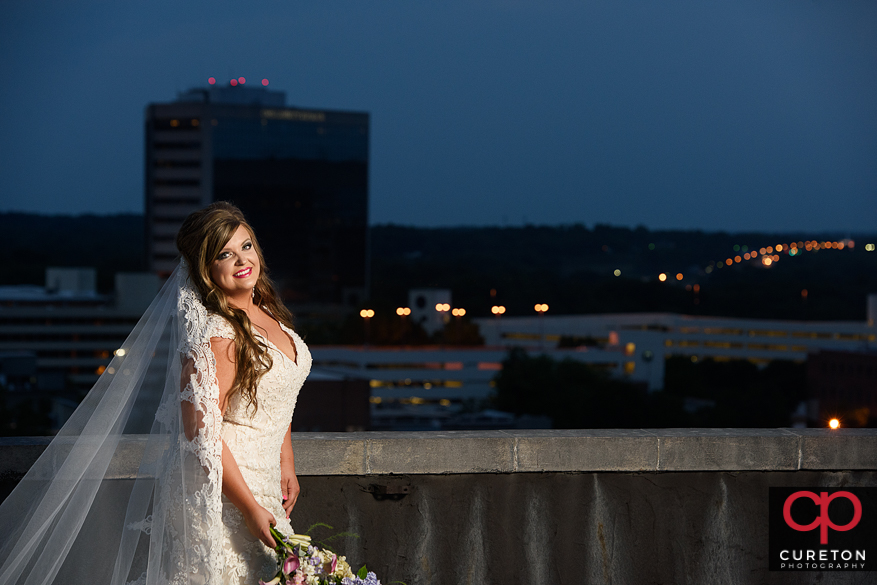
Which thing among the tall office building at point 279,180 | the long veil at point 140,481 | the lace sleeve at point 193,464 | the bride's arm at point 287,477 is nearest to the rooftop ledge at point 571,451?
the bride's arm at point 287,477

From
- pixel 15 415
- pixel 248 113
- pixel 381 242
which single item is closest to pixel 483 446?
pixel 15 415

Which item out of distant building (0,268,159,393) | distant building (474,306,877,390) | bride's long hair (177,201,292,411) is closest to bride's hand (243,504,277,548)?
bride's long hair (177,201,292,411)

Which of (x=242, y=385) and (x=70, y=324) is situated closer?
(x=242, y=385)

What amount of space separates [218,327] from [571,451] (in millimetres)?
1779

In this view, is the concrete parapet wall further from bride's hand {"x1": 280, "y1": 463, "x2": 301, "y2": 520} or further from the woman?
the woman

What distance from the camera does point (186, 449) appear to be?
251 centimetres

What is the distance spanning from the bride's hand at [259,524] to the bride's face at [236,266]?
2.23ft

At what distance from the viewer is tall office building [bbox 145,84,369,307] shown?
125 metres

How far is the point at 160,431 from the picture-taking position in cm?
264

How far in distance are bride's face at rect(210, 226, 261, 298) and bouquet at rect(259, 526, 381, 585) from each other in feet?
2.48

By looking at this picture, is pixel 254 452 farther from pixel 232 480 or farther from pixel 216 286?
pixel 216 286

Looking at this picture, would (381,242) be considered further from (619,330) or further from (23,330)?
(23,330)

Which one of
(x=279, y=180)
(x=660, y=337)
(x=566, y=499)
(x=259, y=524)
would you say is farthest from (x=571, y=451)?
(x=279, y=180)

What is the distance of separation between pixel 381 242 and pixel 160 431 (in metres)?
143
